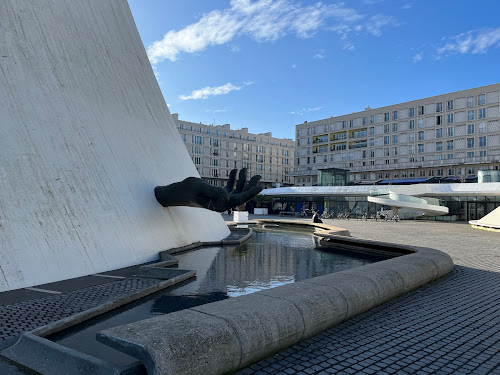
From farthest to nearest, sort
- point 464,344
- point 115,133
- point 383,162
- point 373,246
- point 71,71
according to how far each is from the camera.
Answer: point 383,162, point 373,246, point 115,133, point 71,71, point 464,344

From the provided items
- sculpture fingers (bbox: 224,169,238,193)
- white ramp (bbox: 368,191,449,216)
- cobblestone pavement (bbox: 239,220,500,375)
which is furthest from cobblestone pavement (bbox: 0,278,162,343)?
white ramp (bbox: 368,191,449,216)

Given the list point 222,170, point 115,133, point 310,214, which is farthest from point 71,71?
point 222,170

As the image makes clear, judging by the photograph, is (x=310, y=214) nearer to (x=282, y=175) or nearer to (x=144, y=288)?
(x=144, y=288)

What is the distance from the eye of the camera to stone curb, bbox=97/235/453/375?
10.5 ft

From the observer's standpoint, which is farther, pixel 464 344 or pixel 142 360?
pixel 464 344

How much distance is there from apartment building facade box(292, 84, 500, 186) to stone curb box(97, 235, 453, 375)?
51508 mm

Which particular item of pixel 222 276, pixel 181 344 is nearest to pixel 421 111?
pixel 222 276

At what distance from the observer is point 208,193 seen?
9828 mm

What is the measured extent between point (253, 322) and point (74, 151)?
6.22m

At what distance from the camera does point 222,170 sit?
85.9m

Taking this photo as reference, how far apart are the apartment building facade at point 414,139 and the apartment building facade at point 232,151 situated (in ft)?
48.0

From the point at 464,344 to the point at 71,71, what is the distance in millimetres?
9515

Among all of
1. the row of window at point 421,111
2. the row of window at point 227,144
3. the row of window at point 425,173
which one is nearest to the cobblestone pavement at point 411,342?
the row of window at point 425,173

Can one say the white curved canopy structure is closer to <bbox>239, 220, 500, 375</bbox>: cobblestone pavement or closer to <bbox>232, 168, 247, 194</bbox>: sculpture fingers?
<bbox>232, 168, 247, 194</bbox>: sculpture fingers
